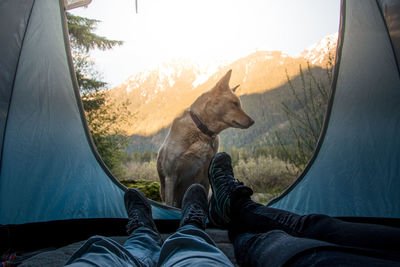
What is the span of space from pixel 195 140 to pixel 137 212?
1117 mm

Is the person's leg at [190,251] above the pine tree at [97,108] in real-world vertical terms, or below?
below

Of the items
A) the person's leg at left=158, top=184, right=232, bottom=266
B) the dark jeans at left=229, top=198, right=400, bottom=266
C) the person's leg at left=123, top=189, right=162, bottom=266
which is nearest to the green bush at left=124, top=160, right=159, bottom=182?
the person's leg at left=123, top=189, right=162, bottom=266

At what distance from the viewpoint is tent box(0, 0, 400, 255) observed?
4.05ft

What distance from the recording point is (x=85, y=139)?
4.91 ft

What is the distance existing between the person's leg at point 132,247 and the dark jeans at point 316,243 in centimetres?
35

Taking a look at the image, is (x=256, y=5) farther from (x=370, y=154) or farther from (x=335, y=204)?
(x=335, y=204)

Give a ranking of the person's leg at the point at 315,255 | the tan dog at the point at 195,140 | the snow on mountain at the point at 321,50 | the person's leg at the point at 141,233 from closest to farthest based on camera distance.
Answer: the person's leg at the point at 315,255 < the person's leg at the point at 141,233 < the tan dog at the point at 195,140 < the snow on mountain at the point at 321,50

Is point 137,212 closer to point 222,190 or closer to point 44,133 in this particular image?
point 222,190

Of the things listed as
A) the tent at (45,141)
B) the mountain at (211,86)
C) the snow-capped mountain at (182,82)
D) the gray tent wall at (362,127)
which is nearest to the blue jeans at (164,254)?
the tent at (45,141)

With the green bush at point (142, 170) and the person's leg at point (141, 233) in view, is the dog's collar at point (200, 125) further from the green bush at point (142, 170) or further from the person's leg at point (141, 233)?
the green bush at point (142, 170)

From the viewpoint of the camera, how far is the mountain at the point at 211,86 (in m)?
3.17

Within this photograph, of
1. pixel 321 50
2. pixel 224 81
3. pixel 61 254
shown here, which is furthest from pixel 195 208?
pixel 321 50

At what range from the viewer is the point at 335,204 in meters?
1.38


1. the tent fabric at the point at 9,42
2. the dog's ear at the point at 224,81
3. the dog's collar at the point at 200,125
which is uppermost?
the tent fabric at the point at 9,42
